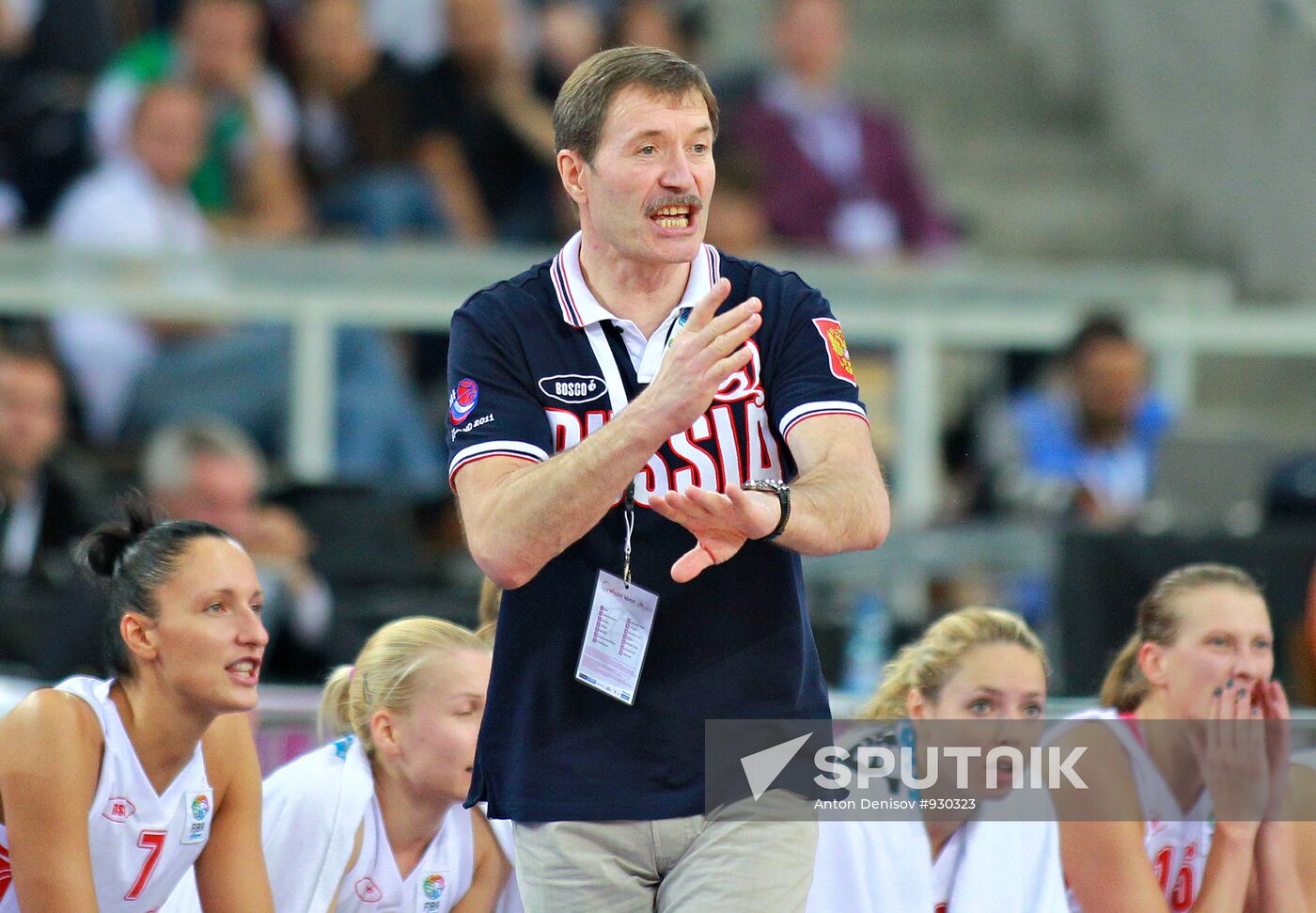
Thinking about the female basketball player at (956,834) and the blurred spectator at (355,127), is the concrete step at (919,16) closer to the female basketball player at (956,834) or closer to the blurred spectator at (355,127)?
the blurred spectator at (355,127)

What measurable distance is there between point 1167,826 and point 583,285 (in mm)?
1790

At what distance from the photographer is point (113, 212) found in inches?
316

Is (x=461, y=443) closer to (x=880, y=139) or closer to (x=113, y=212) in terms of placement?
(x=113, y=212)

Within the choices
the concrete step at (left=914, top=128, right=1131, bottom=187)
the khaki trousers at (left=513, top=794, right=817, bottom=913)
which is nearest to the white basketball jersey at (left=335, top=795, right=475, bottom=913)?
the khaki trousers at (left=513, top=794, right=817, bottom=913)

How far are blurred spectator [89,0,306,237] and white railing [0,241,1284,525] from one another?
79cm

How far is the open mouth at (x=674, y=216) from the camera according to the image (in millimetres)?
2990

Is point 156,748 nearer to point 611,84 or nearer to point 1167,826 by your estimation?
point 611,84

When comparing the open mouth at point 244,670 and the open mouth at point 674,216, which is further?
the open mouth at point 244,670

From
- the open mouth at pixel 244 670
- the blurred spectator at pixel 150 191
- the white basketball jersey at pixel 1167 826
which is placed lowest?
the white basketball jersey at pixel 1167 826

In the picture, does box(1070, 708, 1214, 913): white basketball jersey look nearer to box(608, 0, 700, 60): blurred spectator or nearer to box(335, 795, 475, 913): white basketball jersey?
box(335, 795, 475, 913): white basketball jersey

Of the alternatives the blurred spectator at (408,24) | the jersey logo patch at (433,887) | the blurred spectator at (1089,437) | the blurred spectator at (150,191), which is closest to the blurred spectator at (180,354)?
the blurred spectator at (150,191)

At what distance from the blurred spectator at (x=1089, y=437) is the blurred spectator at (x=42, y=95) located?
3991 mm

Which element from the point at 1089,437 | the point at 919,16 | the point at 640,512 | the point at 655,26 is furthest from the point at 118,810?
the point at 919,16

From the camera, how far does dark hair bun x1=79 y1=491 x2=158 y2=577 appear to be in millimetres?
3840
